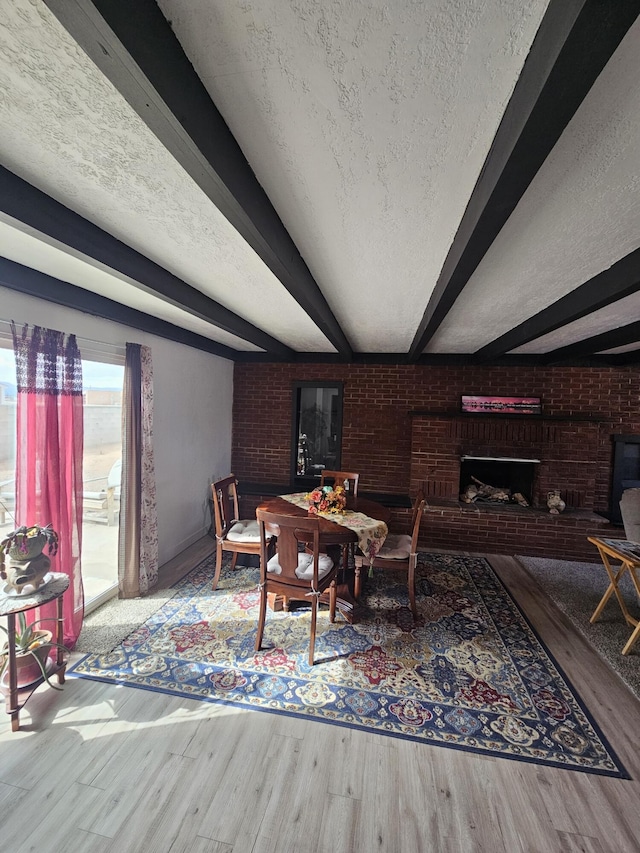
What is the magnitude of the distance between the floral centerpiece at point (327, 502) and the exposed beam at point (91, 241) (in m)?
1.64

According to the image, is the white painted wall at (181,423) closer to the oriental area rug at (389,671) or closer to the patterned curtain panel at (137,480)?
the patterned curtain panel at (137,480)

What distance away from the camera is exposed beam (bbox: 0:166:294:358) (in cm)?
120

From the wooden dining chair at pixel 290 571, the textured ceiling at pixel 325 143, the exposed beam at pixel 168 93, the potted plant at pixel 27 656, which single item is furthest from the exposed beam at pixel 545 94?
the potted plant at pixel 27 656

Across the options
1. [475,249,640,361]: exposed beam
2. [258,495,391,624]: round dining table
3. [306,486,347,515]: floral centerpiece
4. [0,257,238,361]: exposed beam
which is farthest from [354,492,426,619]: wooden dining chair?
[0,257,238,361]: exposed beam

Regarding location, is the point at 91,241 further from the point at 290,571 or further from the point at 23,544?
the point at 290,571

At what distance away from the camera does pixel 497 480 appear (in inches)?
181

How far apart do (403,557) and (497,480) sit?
235 cm

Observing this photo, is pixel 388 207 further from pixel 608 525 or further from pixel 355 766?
pixel 608 525

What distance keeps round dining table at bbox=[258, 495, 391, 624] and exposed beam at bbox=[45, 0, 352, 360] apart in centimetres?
191

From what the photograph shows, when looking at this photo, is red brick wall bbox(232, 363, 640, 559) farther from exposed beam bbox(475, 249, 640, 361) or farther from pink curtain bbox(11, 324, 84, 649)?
pink curtain bbox(11, 324, 84, 649)

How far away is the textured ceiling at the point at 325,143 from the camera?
0.66 metres

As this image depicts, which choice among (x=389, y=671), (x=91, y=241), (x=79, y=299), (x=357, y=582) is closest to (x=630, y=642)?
(x=389, y=671)

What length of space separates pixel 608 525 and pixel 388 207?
14.1 feet

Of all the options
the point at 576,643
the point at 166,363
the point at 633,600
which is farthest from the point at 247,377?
the point at 633,600
